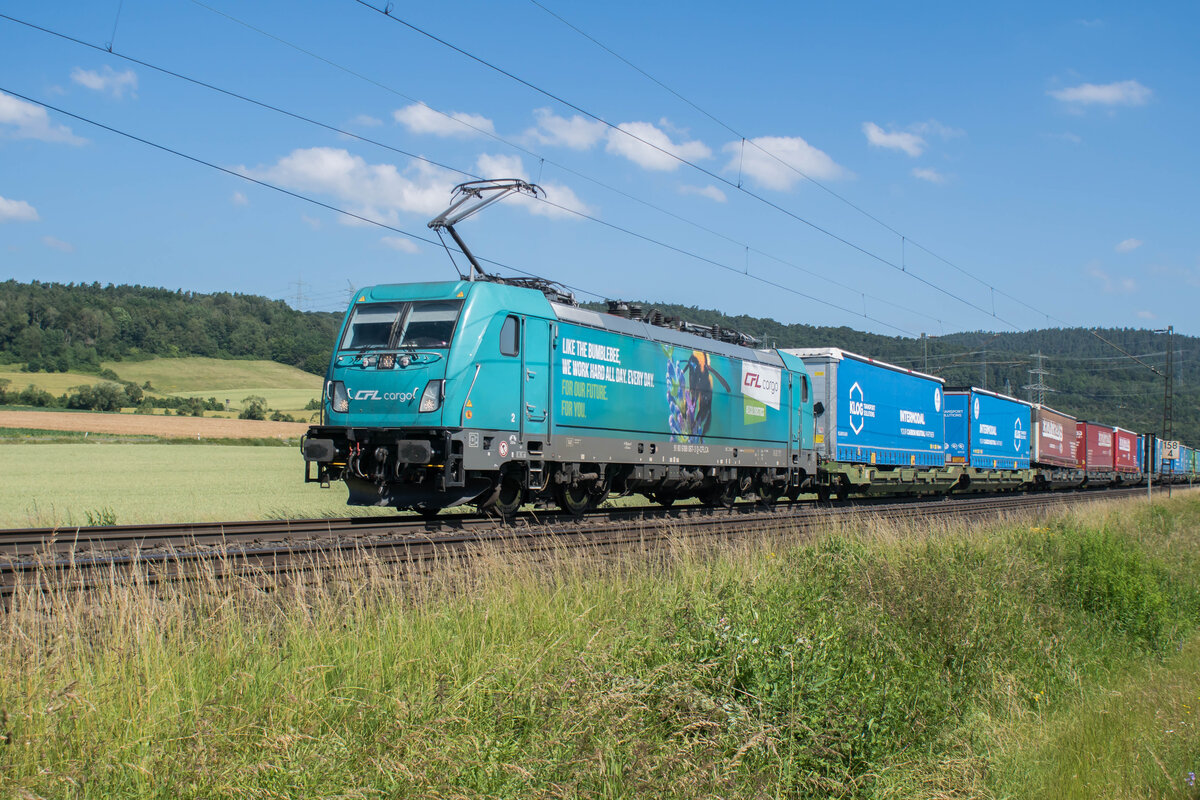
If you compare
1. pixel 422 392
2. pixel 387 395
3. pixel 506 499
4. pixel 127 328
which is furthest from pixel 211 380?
pixel 422 392

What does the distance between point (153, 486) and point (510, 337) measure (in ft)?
60.8

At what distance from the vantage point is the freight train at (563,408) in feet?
44.1

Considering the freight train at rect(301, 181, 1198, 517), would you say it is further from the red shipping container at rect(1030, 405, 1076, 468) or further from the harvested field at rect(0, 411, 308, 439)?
the harvested field at rect(0, 411, 308, 439)

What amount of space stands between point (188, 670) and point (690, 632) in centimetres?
319

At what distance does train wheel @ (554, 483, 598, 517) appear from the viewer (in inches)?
631

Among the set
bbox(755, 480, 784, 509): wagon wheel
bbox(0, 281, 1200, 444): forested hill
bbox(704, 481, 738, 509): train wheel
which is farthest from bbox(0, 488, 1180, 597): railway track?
bbox(0, 281, 1200, 444): forested hill

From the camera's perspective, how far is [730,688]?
17.8ft

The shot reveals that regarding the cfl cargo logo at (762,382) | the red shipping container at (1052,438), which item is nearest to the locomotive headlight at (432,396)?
the cfl cargo logo at (762,382)

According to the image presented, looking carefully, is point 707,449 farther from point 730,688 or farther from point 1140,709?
point 730,688

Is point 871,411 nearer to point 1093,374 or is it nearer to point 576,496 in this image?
point 576,496

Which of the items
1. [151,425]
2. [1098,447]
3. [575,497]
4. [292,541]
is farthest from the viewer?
[151,425]

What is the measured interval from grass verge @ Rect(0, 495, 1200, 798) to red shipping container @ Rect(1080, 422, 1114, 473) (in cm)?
4394

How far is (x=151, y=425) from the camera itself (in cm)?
6388

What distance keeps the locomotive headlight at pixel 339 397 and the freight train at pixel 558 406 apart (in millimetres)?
26
